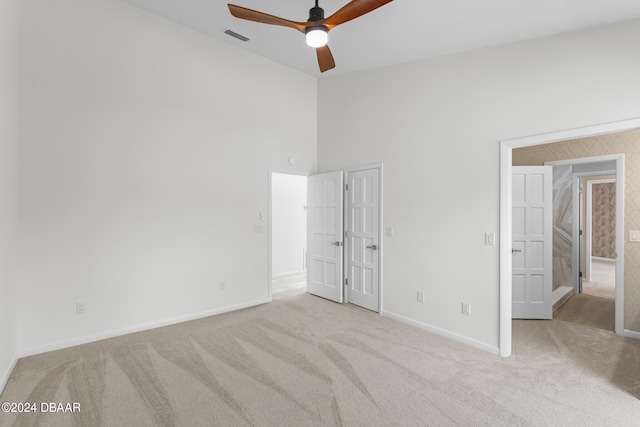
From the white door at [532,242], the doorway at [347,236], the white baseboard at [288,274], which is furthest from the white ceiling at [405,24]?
the white baseboard at [288,274]

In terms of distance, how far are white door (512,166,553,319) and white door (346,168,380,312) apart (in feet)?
6.14

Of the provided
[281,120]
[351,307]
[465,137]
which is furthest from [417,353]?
[281,120]

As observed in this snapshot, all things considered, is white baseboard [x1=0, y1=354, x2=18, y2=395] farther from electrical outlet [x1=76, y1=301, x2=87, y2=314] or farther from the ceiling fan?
the ceiling fan

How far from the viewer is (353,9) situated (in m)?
2.17

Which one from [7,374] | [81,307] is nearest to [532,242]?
[81,307]

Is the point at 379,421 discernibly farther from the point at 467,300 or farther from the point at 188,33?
the point at 188,33

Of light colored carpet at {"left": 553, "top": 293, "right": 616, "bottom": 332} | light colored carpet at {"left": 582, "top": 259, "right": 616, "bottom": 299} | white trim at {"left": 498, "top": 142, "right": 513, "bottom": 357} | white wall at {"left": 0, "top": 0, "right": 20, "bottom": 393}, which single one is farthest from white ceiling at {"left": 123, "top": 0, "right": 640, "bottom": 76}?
light colored carpet at {"left": 582, "top": 259, "right": 616, "bottom": 299}

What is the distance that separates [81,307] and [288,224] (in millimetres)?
4087

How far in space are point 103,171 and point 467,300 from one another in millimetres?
4232

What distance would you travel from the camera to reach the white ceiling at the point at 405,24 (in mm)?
2471

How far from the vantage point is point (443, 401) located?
89.6 inches

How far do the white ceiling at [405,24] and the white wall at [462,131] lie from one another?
0.47 ft

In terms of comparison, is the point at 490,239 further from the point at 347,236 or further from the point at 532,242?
the point at 347,236

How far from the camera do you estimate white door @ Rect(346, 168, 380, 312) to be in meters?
4.28
